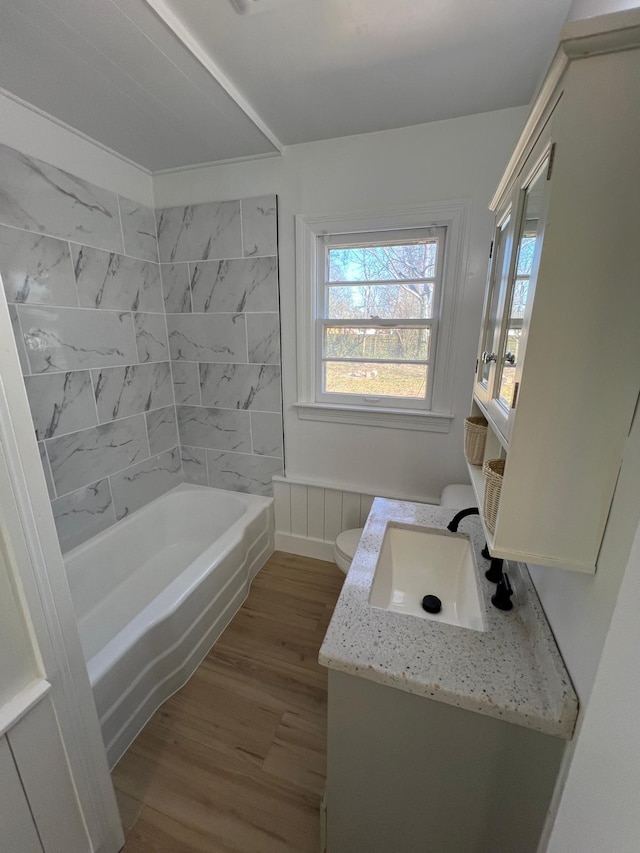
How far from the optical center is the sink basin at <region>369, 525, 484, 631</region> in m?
1.09

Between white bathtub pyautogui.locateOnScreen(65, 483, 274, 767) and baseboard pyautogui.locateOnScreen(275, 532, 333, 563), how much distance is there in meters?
0.08

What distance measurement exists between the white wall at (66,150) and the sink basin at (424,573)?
2.16 meters

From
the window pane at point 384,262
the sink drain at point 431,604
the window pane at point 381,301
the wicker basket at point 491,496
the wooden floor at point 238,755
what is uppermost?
the window pane at point 384,262

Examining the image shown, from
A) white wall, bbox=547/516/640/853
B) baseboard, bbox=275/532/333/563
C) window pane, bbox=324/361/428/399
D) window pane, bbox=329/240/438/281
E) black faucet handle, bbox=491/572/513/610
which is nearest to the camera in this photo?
white wall, bbox=547/516/640/853

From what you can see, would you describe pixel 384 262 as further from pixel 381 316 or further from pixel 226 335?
pixel 226 335

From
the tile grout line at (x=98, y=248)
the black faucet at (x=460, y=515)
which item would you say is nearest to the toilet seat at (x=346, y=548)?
the black faucet at (x=460, y=515)

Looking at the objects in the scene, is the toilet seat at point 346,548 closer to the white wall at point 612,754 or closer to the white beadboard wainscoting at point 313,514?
the white beadboard wainscoting at point 313,514

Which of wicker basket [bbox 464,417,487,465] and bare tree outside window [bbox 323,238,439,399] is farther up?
bare tree outside window [bbox 323,238,439,399]

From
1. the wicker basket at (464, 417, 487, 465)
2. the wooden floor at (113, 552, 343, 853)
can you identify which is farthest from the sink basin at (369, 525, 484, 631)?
the wooden floor at (113, 552, 343, 853)

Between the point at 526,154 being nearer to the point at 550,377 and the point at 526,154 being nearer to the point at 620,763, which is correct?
the point at 550,377

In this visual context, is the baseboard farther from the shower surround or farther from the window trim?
the window trim

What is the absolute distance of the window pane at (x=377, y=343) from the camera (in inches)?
73.7

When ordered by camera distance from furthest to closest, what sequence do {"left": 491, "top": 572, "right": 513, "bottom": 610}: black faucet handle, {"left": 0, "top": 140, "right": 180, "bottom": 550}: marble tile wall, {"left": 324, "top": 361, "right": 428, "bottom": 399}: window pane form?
{"left": 324, "top": 361, "right": 428, "bottom": 399}: window pane < {"left": 0, "top": 140, "right": 180, "bottom": 550}: marble tile wall < {"left": 491, "top": 572, "right": 513, "bottom": 610}: black faucet handle

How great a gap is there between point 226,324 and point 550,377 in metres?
1.87
